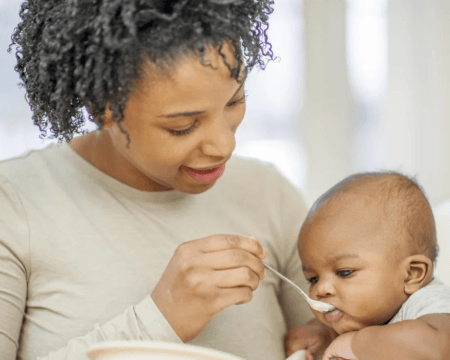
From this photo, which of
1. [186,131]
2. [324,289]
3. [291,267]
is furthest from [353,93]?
[186,131]

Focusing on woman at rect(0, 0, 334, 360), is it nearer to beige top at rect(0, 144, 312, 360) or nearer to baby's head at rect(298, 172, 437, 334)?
beige top at rect(0, 144, 312, 360)

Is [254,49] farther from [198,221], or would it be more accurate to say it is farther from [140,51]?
[198,221]

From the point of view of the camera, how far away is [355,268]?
1127 millimetres

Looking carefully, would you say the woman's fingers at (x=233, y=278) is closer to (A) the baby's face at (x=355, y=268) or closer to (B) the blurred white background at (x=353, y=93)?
(A) the baby's face at (x=355, y=268)

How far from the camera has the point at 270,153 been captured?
3.26m

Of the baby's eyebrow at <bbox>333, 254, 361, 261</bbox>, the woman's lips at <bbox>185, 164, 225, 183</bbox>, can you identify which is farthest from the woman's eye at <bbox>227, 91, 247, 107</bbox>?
the baby's eyebrow at <bbox>333, 254, 361, 261</bbox>

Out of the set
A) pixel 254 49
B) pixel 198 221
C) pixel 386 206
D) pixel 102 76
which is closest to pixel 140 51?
pixel 102 76

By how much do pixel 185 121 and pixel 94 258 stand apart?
36 cm

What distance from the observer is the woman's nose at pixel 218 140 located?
1015mm

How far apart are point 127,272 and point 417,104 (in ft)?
8.06

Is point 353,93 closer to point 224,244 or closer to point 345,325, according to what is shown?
point 345,325

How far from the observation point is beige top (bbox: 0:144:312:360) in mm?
1069

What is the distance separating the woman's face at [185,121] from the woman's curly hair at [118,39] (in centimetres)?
2

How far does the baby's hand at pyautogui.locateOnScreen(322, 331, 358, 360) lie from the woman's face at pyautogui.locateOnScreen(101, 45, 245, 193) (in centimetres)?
39
